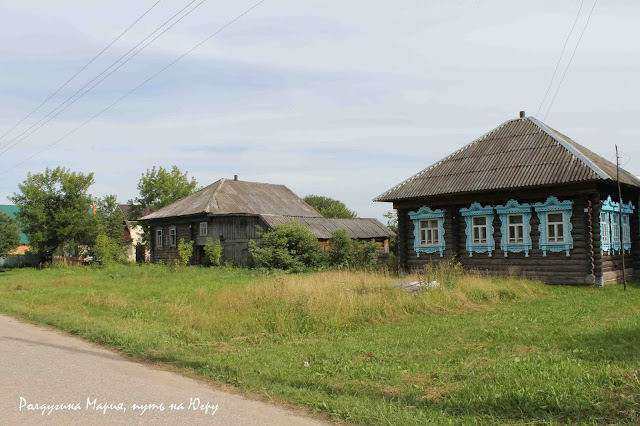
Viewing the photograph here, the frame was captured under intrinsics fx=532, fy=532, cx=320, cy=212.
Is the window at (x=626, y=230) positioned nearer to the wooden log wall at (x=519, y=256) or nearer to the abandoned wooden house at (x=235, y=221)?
the wooden log wall at (x=519, y=256)

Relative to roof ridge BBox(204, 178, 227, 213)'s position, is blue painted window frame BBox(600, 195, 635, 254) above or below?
below

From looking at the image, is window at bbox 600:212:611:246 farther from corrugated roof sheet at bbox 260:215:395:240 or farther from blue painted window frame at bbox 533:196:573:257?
corrugated roof sheet at bbox 260:215:395:240

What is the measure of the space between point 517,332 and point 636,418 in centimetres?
443

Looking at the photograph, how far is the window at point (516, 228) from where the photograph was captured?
19.1m

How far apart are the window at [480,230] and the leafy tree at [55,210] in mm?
29866

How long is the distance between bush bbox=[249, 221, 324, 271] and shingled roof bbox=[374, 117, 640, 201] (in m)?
6.07

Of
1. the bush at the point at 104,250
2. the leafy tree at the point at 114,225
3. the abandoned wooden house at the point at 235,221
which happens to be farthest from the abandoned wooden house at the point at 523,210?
the leafy tree at the point at 114,225

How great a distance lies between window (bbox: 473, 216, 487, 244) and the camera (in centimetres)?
2006

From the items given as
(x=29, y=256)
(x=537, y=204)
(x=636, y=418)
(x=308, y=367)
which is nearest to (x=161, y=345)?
(x=308, y=367)

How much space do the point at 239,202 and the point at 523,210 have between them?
800 inches

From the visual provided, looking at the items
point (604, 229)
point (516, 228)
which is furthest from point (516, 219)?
point (604, 229)

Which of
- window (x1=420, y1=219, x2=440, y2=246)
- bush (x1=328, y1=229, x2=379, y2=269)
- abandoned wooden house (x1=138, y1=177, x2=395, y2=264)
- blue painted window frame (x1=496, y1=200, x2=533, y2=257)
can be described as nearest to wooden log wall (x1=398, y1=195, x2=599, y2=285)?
blue painted window frame (x1=496, y1=200, x2=533, y2=257)

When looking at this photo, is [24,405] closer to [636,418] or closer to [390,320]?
[636,418]

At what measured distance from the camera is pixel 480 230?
794 inches
